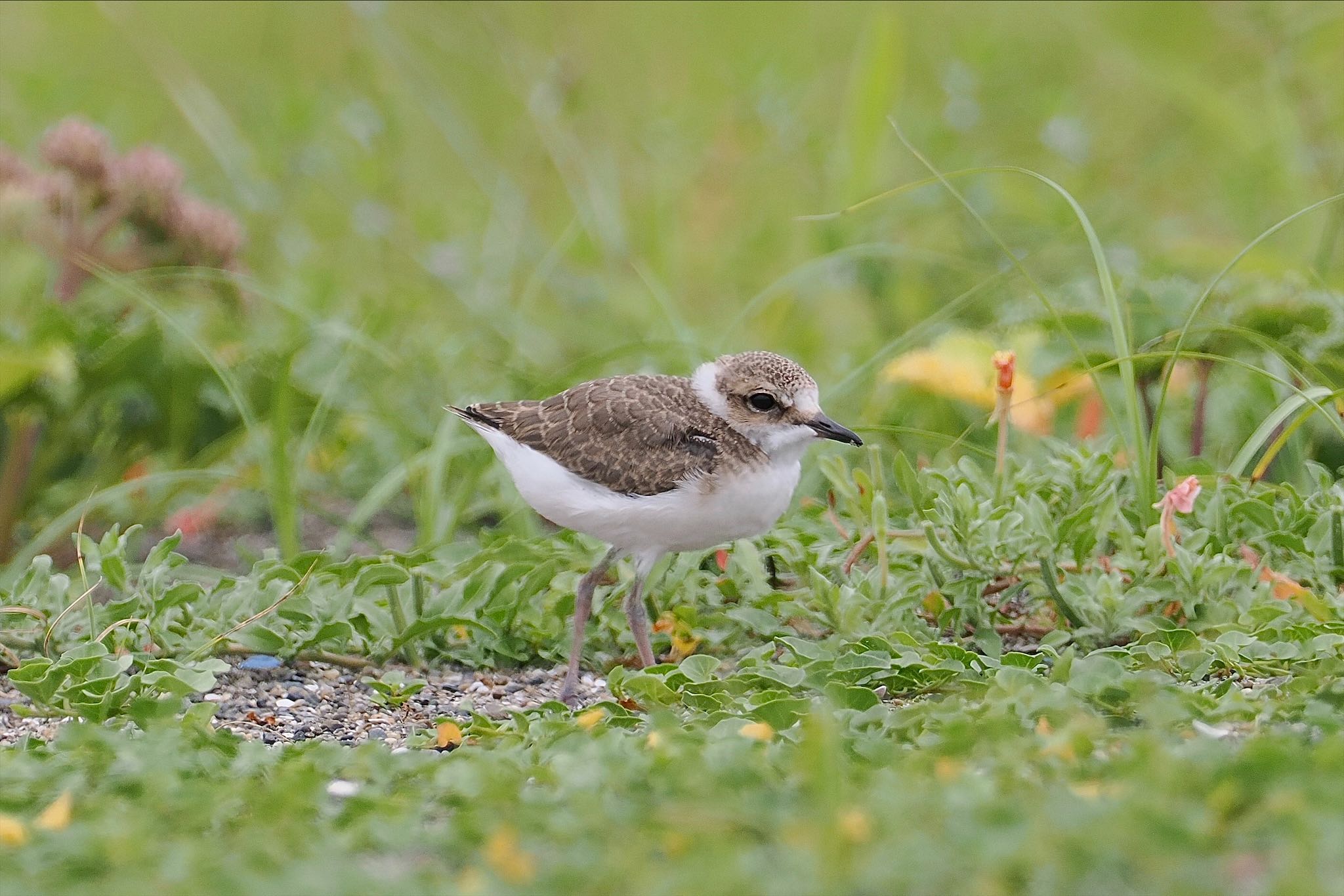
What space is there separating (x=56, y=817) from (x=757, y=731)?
1.18 meters

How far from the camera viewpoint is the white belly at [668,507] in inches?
148

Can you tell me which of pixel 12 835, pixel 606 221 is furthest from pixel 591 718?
pixel 606 221

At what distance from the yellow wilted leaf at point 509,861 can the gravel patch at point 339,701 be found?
1.15 meters

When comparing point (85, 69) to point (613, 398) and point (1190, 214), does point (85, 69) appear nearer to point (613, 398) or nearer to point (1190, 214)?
point (1190, 214)

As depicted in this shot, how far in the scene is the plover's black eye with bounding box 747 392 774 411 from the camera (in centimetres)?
398

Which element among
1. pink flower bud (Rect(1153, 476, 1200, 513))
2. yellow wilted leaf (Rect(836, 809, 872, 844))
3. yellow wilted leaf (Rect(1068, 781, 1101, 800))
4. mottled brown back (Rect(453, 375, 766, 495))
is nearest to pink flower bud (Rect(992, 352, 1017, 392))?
pink flower bud (Rect(1153, 476, 1200, 513))

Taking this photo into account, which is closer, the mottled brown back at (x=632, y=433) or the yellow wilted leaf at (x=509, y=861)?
the yellow wilted leaf at (x=509, y=861)

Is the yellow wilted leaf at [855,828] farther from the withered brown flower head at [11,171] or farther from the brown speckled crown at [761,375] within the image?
the withered brown flower head at [11,171]

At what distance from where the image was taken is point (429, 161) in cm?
1013

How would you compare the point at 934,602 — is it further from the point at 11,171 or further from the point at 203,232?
the point at 11,171

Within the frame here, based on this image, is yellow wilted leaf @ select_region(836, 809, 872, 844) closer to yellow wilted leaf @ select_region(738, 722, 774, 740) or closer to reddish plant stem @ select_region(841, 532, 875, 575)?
yellow wilted leaf @ select_region(738, 722, 774, 740)

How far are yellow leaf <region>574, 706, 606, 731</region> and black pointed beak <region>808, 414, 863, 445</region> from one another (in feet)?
2.91

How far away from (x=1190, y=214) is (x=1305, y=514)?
16.5 feet

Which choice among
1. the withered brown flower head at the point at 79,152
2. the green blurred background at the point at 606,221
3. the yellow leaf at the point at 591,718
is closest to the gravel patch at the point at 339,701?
the yellow leaf at the point at 591,718
